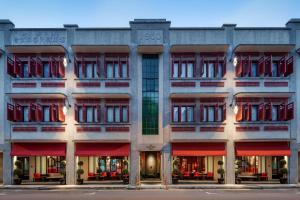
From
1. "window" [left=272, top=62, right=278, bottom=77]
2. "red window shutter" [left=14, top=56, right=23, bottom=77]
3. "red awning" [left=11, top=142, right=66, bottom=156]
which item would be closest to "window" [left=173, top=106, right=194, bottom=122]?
"window" [left=272, top=62, right=278, bottom=77]

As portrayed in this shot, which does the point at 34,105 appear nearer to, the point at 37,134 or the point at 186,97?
the point at 37,134

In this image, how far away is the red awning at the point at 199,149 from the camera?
25250mm

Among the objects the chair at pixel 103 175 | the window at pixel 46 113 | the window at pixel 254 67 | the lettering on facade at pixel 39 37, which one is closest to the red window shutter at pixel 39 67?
the lettering on facade at pixel 39 37

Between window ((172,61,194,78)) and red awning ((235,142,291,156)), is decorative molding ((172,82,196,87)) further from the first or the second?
red awning ((235,142,291,156))

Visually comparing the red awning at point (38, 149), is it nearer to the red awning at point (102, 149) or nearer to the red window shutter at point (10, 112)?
the red awning at point (102, 149)

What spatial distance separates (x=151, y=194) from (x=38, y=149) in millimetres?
10542

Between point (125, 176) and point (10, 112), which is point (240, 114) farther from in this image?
point (10, 112)

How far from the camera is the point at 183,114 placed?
84.8 ft

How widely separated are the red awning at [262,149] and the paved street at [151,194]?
3187 mm

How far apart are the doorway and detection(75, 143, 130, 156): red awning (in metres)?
2.23

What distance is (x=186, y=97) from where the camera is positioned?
25.7 meters

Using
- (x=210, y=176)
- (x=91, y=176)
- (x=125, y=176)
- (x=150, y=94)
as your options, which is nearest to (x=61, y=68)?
(x=150, y=94)

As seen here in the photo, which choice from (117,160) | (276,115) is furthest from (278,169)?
(117,160)

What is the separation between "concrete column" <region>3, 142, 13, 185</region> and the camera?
2541 centimetres
